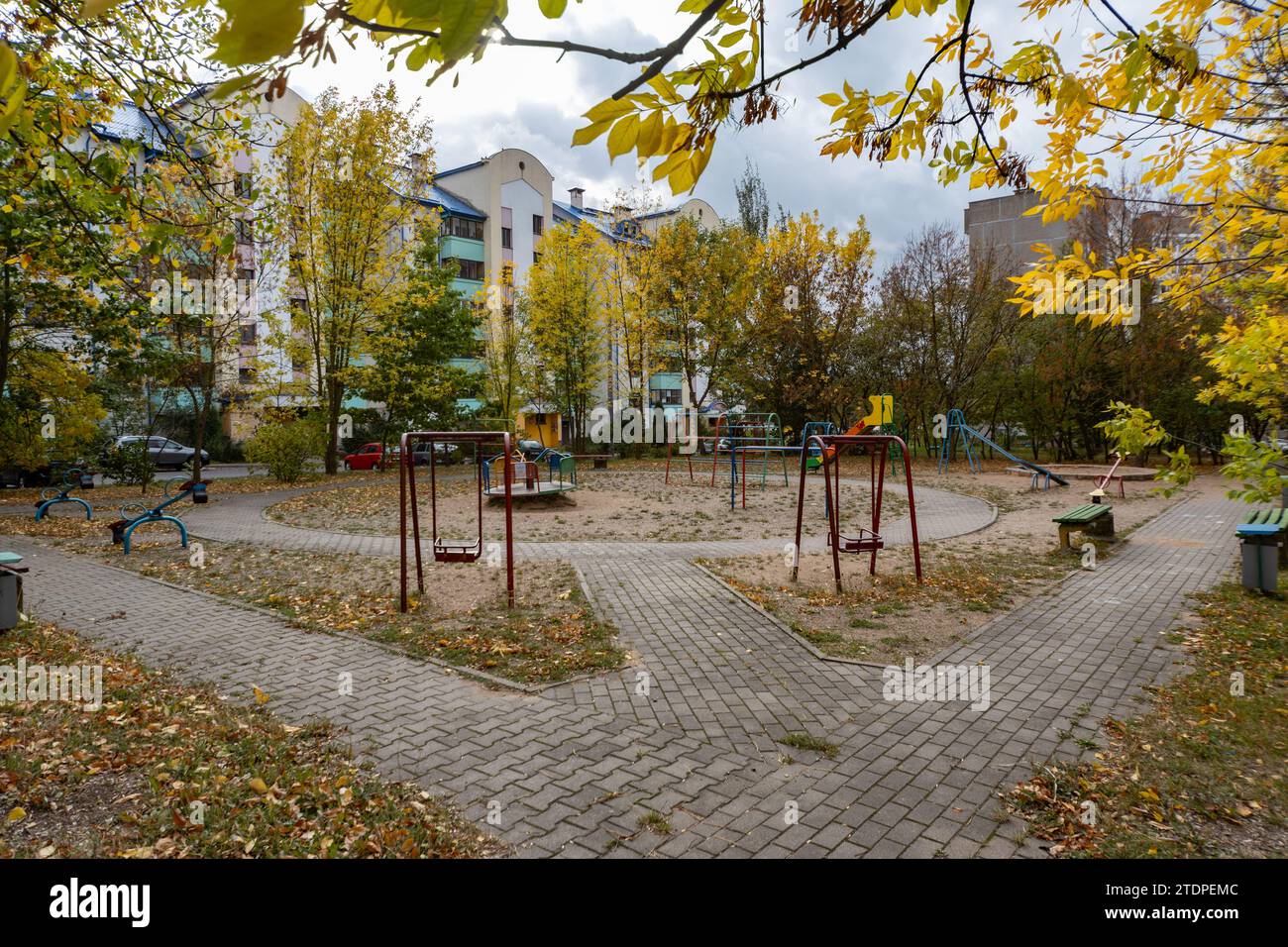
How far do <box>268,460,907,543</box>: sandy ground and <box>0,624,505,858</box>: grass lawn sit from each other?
24.8 feet

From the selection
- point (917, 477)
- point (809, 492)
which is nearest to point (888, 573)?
point (809, 492)

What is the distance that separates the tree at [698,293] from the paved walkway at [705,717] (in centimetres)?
2546

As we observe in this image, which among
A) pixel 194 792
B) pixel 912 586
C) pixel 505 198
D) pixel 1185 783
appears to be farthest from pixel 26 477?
pixel 505 198

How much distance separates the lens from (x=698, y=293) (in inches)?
1284

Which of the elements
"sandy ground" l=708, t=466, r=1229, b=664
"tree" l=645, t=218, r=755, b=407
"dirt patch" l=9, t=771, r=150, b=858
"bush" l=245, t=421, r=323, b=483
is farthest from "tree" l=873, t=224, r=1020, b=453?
"dirt patch" l=9, t=771, r=150, b=858

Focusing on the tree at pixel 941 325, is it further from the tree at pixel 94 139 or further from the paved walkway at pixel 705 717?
the tree at pixel 94 139

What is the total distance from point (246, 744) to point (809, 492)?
54.1 feet

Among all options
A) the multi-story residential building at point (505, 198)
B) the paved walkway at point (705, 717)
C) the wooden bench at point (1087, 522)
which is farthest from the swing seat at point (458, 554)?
the multi-story residential building at point (505, 198)

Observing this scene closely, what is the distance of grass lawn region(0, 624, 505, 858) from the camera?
10.6 ft

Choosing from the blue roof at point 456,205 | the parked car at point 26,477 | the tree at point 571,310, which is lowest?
the parked car at point 26,477

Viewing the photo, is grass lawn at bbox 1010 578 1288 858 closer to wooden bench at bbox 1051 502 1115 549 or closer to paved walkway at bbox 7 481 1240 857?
paved walkway at bbox 7 481 1240 857

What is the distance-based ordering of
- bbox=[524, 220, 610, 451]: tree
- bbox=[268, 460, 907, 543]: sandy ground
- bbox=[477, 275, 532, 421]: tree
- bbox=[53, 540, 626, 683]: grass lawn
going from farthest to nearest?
bbox=[477, 275, 532, 421]: tree < bbox=[524, 220, 610, 451]: tree < bbox=[268, 460, 907, 543]: sandy ground < bbox=[53, 540, 626, 683]: grass lawn

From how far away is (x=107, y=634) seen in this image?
6.67 m

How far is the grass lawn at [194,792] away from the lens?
3244mm
